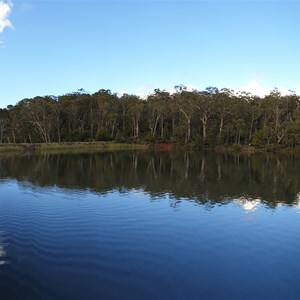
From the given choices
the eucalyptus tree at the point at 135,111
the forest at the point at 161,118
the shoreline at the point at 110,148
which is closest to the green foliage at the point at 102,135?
the forest at the point at 161,118

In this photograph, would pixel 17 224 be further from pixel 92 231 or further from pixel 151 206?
pixel 151 206

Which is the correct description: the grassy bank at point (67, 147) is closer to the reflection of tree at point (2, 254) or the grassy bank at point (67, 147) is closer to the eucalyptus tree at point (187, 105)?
the eucalyptus tree at point (187, 105)

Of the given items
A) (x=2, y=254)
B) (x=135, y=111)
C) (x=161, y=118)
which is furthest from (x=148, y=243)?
(x=161, y=118)

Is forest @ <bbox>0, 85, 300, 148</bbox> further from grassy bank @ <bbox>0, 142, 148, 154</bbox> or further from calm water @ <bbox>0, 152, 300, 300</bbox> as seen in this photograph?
calm water @ <bbox>0, 152, 300, 300</bbox>

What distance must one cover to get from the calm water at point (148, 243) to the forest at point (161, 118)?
5859cm

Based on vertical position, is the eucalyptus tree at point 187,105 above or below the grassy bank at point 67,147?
above

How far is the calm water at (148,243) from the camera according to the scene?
10.1m

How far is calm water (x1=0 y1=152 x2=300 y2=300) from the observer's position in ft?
33.3

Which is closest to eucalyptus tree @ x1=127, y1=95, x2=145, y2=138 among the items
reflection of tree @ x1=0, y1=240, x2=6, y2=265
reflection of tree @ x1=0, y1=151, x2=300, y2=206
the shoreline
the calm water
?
the shoreline

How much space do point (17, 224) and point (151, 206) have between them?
292 inches

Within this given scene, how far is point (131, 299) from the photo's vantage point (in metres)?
9.34

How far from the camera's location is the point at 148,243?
13828 millimetres

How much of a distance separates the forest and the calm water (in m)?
58.6

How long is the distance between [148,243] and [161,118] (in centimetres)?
7906
